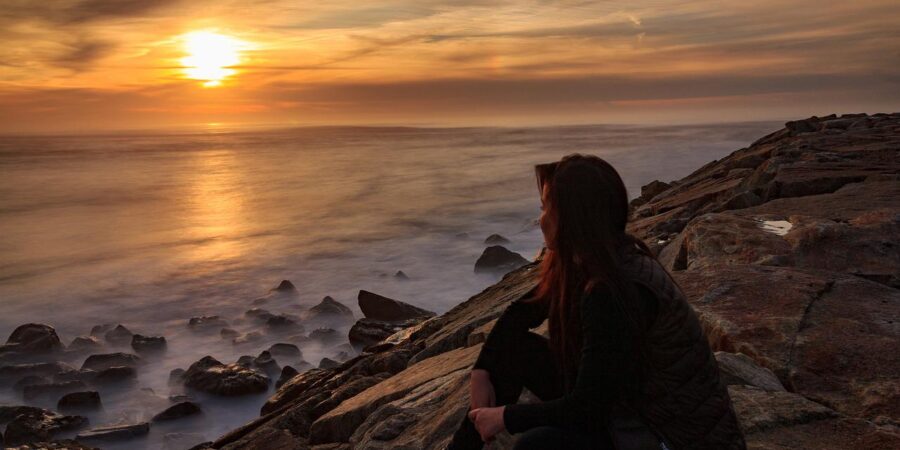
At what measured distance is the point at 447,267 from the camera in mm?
20641

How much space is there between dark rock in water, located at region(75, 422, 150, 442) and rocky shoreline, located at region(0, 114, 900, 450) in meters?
0.02

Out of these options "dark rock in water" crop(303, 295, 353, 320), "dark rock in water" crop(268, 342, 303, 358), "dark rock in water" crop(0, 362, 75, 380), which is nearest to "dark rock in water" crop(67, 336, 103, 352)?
"dark rock in water" crop(0, 362, 75, 380)

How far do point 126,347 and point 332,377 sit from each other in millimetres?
7979

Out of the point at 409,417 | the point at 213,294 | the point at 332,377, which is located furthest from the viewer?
the point at 213,294

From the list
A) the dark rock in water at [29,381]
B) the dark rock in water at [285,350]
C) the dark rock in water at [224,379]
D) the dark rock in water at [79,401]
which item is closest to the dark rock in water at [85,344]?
the dark rock in water at [29,381]

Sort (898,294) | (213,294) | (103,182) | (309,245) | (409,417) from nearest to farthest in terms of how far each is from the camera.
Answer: (409,417) < (898,294) < (213,294) < (309,245) < (103,182)

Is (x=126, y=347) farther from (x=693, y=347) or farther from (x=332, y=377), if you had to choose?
(x=693, y=347)

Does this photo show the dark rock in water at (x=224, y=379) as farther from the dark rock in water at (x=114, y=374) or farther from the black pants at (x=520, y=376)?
the black pants at (x=520, y=376)

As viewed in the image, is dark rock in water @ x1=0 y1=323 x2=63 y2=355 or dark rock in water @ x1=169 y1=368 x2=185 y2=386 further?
dark rock in water @ x1=0 y1=323 x2=63 y2=355

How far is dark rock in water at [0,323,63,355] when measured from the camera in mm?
13234

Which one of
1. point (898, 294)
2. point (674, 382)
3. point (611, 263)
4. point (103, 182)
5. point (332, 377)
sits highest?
point (611, 263)

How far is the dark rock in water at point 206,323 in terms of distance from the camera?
608 inches

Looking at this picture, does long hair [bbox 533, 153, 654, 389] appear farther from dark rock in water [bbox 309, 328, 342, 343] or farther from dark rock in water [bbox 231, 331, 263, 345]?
dark rock in water [bbox 231, 331, 263, 345]

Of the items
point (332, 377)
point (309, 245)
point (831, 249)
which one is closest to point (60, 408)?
point (332, 377)
